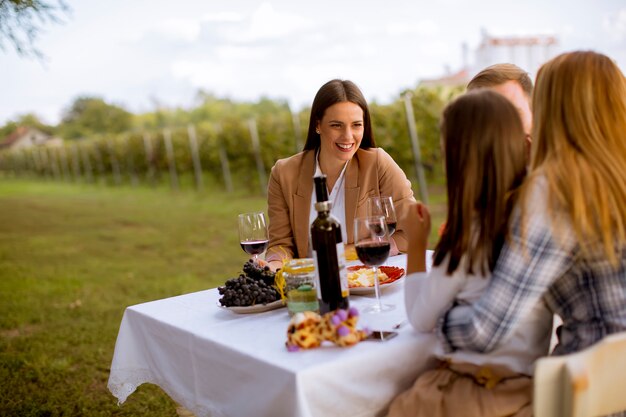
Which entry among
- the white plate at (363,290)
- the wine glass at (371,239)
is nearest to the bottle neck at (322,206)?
the wine glass at (371,239)

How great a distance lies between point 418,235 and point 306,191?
1.42 meters

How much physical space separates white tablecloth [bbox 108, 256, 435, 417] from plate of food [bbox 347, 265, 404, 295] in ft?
0.09

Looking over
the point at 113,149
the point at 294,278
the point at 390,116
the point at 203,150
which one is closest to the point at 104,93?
the point at 113,149

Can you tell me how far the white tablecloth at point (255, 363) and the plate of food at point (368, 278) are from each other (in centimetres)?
3

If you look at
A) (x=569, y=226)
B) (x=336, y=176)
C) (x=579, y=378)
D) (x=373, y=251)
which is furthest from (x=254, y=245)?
(x=579, y=378)

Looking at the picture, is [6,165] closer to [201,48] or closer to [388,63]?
[201,48]

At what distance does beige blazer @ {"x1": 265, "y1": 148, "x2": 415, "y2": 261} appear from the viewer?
3.06m

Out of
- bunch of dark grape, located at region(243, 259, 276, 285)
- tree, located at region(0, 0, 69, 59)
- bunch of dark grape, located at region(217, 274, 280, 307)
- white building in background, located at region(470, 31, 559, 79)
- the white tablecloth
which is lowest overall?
the white tablecloth

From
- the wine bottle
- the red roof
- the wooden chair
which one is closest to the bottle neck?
the wine bottle

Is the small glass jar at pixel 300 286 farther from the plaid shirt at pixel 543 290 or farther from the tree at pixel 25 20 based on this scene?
the tree at pixel 25 20

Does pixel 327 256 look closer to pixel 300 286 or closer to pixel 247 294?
pixel 300 286

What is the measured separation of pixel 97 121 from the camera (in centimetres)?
6178

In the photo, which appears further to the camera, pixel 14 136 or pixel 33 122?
pixel 33 122

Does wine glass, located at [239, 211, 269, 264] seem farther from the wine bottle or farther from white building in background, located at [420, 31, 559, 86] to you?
white building in background, located at [420, 31, 559, 86]
